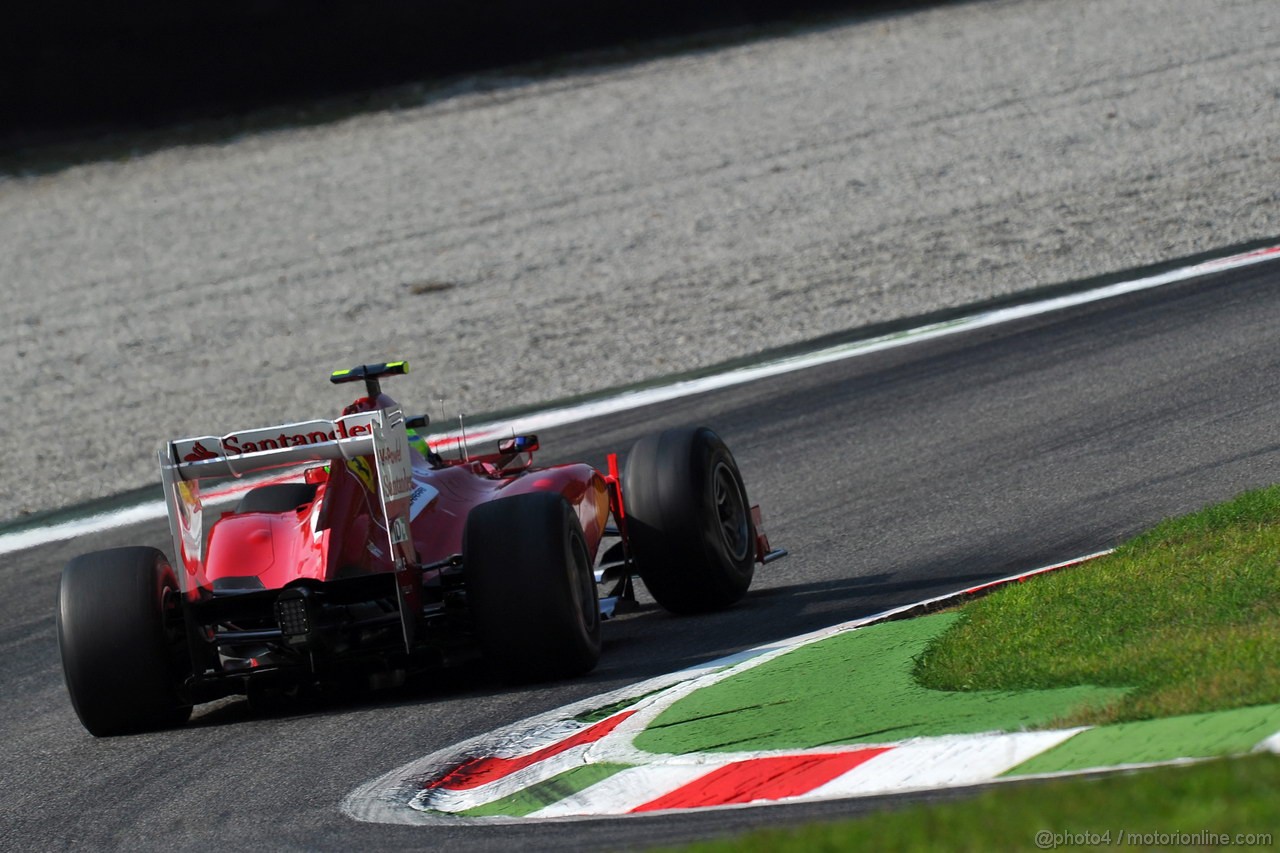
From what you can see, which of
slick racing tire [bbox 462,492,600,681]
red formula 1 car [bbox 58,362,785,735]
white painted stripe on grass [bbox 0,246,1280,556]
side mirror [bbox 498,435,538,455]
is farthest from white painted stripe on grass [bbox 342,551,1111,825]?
white painted stripe on grass [bbox 0,246,1280,556]

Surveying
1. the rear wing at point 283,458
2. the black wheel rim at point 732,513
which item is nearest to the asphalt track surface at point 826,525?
the black wheel rim at point 732,513

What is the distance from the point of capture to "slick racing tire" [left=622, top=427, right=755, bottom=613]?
7586 mm

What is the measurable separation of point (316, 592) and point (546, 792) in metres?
1.97

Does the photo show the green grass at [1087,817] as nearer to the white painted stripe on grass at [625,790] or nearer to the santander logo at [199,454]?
the white painted stripe on grass at [625,790]

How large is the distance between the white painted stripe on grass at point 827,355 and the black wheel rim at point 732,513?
444cm

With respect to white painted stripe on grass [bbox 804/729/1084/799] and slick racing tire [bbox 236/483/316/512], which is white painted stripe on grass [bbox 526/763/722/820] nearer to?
white painted stripe on grass [bbox 804/729/1084/799]

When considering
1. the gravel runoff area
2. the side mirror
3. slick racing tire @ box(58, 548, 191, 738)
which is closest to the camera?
slick racing tire @ box(58, 548, 191, 738)

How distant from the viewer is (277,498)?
724 centimetres

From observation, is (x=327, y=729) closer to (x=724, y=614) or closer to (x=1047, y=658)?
(x=724, y=614)

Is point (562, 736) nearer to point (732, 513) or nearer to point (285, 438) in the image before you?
point (285, 438)

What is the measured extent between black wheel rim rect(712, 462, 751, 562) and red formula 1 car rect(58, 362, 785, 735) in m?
1.25

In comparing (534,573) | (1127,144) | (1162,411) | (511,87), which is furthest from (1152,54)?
(534,573)

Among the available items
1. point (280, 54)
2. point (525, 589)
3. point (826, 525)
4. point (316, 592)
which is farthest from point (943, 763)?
point (280, 54)

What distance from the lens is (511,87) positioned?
908 inches
